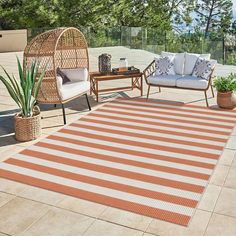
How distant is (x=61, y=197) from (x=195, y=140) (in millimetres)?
2182

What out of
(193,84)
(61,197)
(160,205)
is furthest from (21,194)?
(193,84)

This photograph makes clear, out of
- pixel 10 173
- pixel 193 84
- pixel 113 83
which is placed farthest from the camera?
pixel 113 83

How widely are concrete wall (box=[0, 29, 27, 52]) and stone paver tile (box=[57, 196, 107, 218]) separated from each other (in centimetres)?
A: 1383

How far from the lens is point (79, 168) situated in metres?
4.05

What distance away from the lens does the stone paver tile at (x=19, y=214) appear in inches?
117

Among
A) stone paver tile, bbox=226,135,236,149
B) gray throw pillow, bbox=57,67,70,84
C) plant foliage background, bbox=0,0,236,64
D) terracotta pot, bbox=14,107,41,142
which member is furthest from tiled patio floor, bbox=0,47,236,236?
plant foliage background, bbox=0,0,236,64

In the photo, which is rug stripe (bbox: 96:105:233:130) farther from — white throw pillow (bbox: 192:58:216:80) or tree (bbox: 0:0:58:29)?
tree (bbox: 0:0:58:29)

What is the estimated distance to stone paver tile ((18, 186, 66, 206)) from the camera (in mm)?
3383

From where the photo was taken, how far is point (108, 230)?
9.59 feet

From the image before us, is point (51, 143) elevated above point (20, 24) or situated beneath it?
situated beneath

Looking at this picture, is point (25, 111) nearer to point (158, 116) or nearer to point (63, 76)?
point (63, 76)

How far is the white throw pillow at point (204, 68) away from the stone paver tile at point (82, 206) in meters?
4.09

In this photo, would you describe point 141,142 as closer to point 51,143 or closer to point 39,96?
point 51,143

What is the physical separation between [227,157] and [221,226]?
150 cm
